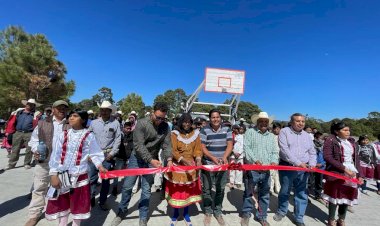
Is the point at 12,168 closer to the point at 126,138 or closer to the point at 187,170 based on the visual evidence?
the point at 126,138

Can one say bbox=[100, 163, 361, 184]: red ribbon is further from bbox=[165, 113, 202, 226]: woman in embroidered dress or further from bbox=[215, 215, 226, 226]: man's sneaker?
bbox=[215, 215, 226, 226]: man's sneaker

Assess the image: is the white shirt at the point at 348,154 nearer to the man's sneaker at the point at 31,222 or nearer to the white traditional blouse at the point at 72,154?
the white traditional blouse at the point at 72,154

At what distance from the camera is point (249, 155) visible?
4117 mm

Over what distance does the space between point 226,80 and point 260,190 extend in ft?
46.1

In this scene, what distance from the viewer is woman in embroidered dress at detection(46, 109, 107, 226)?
279cm

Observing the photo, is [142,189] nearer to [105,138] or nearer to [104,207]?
[104,207]

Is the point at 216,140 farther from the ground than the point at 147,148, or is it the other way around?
the point at 216,140

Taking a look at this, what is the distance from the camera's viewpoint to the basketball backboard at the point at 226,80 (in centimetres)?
1727

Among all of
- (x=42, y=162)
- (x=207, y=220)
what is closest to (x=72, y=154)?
(x=42, y=162)

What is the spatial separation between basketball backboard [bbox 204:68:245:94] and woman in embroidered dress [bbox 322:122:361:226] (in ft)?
43.6

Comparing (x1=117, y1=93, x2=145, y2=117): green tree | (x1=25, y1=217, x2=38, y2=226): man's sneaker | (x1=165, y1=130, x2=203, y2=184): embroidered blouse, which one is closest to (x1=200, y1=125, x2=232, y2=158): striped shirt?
(x1=165, y1=130, x2=203, y2=184): embroidered blouse

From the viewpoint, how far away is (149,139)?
12.2 feet

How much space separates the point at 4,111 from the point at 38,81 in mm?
5633

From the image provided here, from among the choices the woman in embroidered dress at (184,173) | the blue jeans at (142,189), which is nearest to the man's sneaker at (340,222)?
the woman in embroidered dress at (184,173)
